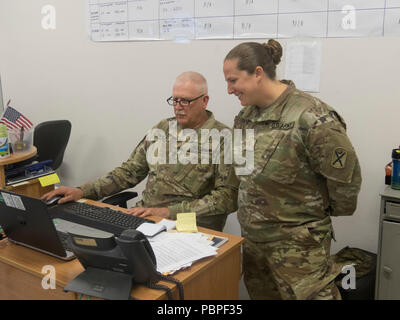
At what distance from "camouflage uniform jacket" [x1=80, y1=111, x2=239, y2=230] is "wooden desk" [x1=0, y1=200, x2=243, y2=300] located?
0.31 m

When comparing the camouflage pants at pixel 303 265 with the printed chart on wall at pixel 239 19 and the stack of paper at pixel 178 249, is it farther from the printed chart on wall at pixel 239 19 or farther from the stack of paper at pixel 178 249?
the printed chart on wall at pixel 239 19

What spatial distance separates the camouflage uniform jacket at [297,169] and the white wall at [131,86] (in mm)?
604

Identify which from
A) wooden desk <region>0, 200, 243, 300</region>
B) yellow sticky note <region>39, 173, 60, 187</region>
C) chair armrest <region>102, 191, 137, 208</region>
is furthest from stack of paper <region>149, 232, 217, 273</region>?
yellow sticky note <region>39, 173, 60, 187</region>

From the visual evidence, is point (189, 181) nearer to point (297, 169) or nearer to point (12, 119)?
point (297, 169)

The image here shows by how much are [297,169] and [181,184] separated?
66cm

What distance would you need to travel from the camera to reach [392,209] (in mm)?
1884

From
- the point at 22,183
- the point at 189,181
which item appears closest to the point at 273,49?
the point at 189,181

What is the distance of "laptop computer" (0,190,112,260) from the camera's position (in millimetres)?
1375

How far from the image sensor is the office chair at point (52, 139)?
10.7ft

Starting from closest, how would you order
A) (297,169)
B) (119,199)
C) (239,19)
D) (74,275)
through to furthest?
(74,275), (297,169), (119,199), (239,19)

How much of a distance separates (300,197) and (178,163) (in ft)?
2.25

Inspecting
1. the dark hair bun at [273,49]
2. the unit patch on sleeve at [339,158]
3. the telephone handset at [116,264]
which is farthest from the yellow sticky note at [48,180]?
the unit patch on sleeve at [339,158]
